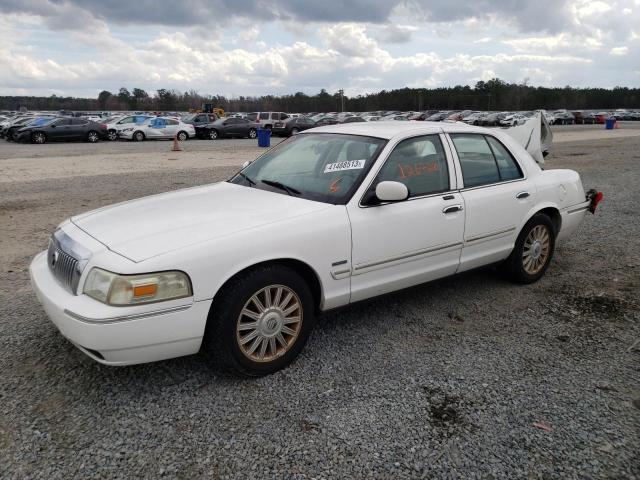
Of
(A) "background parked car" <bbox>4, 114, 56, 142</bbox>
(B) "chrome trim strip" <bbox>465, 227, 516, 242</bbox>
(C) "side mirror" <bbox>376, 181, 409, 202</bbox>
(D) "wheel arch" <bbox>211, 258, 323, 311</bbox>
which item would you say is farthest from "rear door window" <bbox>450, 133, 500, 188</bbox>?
(A) "background parked car" <bbox>4, 114, 56, 142</bbox>

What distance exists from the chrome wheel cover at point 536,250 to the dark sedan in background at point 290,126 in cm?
2956

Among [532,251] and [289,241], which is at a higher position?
[289,241]

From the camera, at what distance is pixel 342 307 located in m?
3.72

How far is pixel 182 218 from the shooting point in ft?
11.4

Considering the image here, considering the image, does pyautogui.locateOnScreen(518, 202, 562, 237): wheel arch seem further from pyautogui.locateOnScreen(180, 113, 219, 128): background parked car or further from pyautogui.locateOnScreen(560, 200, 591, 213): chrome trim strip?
pyautogui.locateOnScreen(180, 113, 219, 128): background parked car

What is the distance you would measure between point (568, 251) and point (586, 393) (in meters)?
3.40

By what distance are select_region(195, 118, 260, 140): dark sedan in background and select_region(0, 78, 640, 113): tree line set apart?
65.1 meters

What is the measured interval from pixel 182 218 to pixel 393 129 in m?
1.84

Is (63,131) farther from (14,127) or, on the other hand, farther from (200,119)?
(200,119)

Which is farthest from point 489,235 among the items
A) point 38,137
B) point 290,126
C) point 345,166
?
point 290,126

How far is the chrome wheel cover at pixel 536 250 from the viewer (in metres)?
4.94

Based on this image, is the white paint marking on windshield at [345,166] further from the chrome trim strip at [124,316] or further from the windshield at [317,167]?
the chrome trim strip at [124,316]

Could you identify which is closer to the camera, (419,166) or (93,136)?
(419,166)

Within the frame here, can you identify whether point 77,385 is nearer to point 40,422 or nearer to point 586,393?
point 40,422
